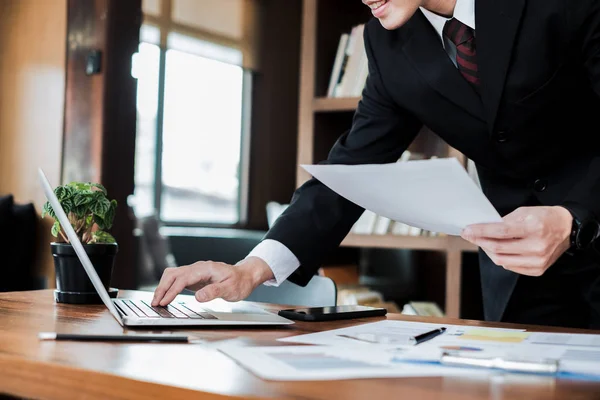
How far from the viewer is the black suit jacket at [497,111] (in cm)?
133

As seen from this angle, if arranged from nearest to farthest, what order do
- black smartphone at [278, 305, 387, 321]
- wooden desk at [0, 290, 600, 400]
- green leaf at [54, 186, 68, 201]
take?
wooden desk at [0, 290, 600, 400], black smartphone at [278, 305, 387, 321], green leaf at [54, 186, 68, 201]

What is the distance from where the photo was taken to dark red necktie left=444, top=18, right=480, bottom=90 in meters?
1.44

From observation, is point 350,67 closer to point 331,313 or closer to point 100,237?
point 100,237

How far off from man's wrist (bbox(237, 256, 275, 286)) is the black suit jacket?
0.25ft

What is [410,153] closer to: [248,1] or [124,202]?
[124,202]

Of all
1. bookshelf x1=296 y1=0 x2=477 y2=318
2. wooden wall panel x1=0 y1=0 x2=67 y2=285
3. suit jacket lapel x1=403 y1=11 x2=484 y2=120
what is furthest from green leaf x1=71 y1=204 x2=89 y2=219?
wooden wall panel x1=0 y1=0 x2=67 y2=285

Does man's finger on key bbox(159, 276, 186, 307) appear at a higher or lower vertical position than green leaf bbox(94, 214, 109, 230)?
lower

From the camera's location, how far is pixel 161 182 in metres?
6.84

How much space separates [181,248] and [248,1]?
321 centimetres

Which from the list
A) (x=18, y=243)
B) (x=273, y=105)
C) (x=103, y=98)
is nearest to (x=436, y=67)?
(x=103, y=98)

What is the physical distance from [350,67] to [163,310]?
1795 mm

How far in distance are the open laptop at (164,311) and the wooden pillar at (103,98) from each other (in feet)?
5.23

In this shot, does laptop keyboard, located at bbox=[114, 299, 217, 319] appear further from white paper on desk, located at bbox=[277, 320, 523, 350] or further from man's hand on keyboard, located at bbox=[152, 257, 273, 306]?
white paper on desk, located at bbox=[277, 320, 523, 350]

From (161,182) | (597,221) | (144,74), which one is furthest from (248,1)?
(597,221)
